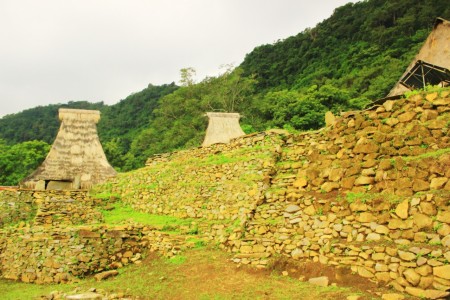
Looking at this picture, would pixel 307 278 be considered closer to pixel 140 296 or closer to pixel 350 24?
pixel 140 296

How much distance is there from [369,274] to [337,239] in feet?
3.53

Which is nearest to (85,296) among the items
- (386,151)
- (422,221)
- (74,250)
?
(74,250)

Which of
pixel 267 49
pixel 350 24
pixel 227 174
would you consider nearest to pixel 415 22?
pixel 350 24

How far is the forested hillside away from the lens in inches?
1113

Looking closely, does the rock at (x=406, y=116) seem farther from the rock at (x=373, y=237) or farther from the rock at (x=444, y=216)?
the rock at (x=373, y=237)

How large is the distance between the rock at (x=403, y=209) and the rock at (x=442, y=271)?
3.91ft

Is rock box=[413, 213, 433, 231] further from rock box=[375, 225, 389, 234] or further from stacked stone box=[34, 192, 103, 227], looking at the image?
stacked stone box=[34, 192, 103, 227]

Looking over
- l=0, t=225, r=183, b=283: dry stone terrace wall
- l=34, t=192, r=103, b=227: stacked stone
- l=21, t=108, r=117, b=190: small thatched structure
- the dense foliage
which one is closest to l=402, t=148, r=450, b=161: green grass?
l=0, t=225, r=183, b=283: dry stone terrace wall

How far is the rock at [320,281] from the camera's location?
640 centimetres

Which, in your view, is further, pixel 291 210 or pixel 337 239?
pixel 291 210

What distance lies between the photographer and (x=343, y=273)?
21.3ft

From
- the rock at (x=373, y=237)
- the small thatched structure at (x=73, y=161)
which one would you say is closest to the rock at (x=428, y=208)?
the rock at (x=373, y=237)

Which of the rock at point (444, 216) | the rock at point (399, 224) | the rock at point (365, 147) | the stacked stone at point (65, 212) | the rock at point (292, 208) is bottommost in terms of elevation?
the stacked stone at point (65, 212)

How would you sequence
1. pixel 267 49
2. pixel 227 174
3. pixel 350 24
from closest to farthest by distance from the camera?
pixel 227 174 → pixel 350 24 → pixel 267 49
